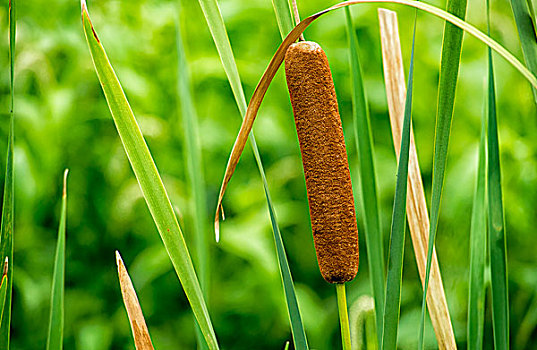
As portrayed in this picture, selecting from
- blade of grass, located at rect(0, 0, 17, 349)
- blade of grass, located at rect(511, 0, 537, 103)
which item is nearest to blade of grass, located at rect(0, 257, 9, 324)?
blade of grass, located at rect(0, 0, 17, 349)

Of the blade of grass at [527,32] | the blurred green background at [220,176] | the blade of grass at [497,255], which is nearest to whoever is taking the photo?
the blade of grass at [527,32]

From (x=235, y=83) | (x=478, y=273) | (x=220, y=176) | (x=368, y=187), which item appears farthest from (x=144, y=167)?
(x=220, y=176)

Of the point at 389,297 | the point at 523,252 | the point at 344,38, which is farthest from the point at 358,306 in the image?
the point at 344,38

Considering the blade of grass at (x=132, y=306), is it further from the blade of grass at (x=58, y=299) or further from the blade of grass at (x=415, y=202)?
the blade of grass at (x=415, y=202)

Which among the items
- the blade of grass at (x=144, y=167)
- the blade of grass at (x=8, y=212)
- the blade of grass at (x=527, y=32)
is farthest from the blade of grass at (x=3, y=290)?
the blade of grass at (x=527, y=32)

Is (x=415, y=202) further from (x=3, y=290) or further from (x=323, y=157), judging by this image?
(x=3, y=290)
